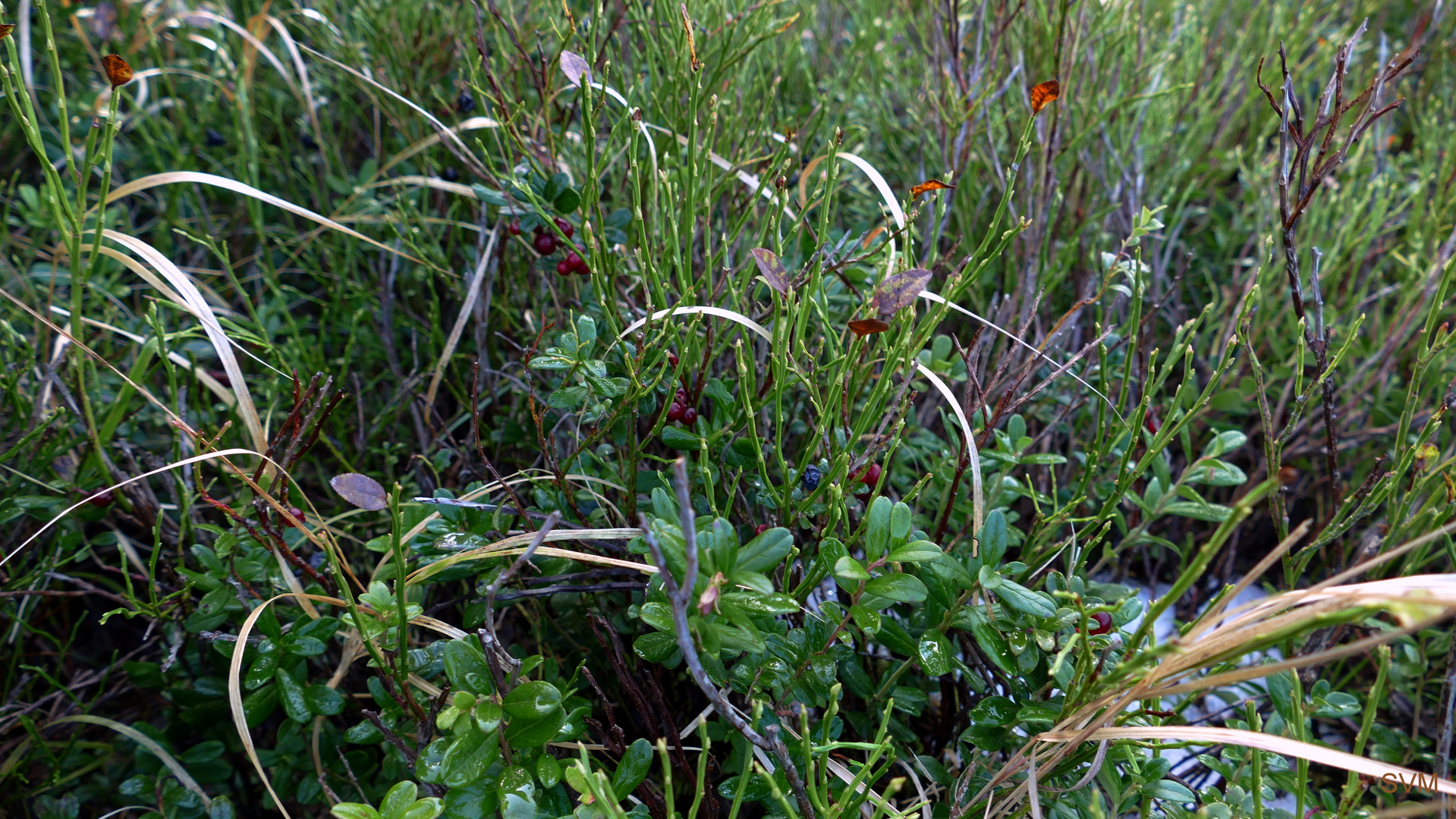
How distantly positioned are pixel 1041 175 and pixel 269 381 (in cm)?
133

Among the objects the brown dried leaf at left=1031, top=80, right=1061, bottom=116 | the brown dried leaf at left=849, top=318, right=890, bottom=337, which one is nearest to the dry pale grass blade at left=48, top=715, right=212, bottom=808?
the brown dried leaf at left=849, top=318, right=890, bottom=337

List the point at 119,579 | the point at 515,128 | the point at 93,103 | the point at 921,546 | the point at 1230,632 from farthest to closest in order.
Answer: the point at 93,103 → the point at 119,579 → the point at 515,128 → the point at 921,546 → the point at 1230,632

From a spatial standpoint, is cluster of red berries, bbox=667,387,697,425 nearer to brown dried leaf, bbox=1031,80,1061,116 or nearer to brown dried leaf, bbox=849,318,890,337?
brown dried leaf, bbox=849,318,890,337

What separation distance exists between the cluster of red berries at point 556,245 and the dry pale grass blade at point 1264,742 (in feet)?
2.56

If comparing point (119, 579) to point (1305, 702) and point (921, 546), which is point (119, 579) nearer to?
point (921, 546)

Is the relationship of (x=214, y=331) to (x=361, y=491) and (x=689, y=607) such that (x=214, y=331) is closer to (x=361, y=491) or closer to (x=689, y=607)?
(x=361, y=491)

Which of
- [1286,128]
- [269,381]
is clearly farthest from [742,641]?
[269,381]

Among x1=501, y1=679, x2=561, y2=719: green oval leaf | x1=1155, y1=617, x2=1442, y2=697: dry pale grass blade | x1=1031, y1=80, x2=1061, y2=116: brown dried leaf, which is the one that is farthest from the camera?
x1=1031, y1=80, x2=1061, y2=116: brown dried leaf

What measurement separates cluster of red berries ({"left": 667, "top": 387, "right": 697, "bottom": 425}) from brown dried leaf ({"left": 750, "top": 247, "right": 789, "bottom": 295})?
0.70 ft

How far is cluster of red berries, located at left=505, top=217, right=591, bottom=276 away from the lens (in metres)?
1.11

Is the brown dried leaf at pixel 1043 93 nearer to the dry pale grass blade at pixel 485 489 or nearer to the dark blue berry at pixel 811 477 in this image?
the dark blue berry at pixel 811 477

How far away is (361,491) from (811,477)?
498 millimetres

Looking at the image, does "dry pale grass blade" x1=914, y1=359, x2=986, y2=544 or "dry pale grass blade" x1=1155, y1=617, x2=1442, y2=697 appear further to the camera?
"dry pale grass blade" x1=914, y1=359, x2=986, y2=544

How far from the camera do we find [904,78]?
7.54ft
